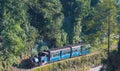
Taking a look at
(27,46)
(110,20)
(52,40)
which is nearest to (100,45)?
(110,20)

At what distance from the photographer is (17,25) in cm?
4169

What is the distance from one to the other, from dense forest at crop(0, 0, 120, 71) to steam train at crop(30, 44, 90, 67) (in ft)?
6.29

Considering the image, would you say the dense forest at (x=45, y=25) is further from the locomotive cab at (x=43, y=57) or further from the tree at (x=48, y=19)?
the locomotive cab at (x=43, y=57)

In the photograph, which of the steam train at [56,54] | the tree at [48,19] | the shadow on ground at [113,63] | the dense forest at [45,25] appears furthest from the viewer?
the tree at [48,19]

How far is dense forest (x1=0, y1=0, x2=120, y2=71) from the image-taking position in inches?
1161

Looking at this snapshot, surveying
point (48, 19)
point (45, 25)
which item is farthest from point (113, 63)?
point (45, 25)

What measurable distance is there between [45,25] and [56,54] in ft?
16.1

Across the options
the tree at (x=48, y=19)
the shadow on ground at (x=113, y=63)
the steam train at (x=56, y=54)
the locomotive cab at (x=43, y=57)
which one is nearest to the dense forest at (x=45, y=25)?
the tree at (x=48, y=19)

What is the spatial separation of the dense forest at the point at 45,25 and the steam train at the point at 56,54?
192 cm

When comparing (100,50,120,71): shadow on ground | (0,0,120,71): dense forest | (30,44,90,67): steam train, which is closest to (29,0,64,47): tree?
(0,0,120,71): dense forest

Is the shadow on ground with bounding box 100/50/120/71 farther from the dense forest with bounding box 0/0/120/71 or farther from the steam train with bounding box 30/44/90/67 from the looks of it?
the steam train with bounding box 30/44/90/67

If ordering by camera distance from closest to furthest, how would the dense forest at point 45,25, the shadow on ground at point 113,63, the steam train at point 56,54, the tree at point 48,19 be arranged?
the shadow on ground at point 113,63, the dense forest at point 45,25, the steam train at point 56,54, the tree at point 48,19

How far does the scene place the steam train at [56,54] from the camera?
43.5 meters

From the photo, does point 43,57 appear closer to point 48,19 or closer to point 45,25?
point 45,25
